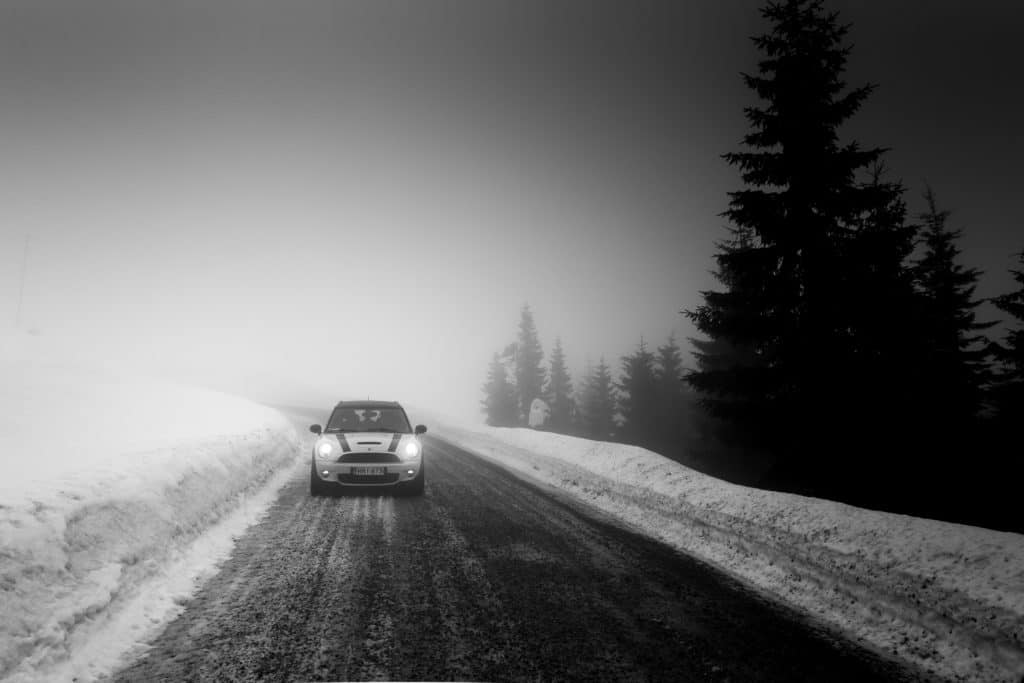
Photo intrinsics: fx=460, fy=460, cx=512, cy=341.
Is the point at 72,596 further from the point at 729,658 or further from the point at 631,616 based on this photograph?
the point at 729,658

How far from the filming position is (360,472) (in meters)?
8.32

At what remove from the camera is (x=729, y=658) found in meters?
3.21

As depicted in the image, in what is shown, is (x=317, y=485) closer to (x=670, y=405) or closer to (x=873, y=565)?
(x=873, y=565)

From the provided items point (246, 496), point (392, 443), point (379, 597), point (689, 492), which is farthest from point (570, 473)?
point (379, 597)

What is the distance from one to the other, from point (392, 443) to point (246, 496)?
256 cm

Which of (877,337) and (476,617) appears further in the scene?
(877,337)

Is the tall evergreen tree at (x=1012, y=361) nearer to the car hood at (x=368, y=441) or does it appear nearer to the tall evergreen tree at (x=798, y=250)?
the tall evergreen tree at (x=798, y=250)

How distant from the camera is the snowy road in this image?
2979mm

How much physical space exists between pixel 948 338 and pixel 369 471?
66.5 feet

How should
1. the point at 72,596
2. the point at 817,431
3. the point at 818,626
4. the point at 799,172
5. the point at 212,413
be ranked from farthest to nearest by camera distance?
the point at 212,413 → the point at 799,172 → the point at 817,431 → the point at 818,626 → the point at 72,596

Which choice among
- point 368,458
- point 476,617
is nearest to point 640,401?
point 368,458

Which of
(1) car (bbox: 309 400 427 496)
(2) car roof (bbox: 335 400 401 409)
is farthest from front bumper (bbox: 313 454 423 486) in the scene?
(2) car roof (bbox: 335 400 401 409)

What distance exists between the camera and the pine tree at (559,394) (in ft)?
142

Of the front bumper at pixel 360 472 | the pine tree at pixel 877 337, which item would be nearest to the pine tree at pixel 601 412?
the pine tree at pixel 877 337
